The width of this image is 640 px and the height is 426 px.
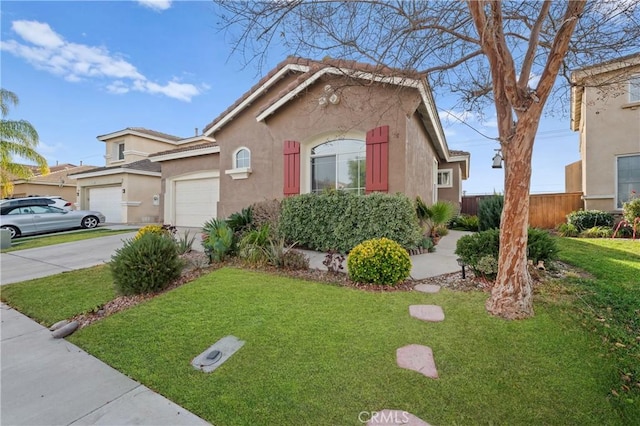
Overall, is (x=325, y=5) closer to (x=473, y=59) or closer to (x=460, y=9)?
(x=460, y=9)

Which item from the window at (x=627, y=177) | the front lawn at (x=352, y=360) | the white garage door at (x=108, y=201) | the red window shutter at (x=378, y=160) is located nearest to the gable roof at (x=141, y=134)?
the white garage door at (x=108, y=201)

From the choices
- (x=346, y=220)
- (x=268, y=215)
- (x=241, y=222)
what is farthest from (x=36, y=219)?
(x=346, y=220)

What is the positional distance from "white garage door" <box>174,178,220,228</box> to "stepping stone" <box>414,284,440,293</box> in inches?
422

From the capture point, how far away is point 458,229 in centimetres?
1375

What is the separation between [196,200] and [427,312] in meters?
12.8

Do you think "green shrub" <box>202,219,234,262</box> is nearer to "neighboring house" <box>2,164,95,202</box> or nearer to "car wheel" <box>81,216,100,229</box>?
"car wheel" <box>81,216,100,229</box>

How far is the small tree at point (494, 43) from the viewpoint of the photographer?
11.9 ft

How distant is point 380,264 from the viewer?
5066 millimetres

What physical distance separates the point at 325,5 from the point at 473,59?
10.1 feet

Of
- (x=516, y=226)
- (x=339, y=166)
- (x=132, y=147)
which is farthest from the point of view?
(x=132, y=147)

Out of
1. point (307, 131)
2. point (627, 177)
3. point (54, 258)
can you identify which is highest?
point (307, 131)

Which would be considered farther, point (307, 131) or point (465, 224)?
point (465, 224)

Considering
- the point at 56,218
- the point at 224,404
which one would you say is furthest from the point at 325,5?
the point at 56,218

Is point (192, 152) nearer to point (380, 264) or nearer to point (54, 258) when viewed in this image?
point (54, 258)
